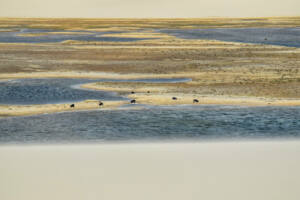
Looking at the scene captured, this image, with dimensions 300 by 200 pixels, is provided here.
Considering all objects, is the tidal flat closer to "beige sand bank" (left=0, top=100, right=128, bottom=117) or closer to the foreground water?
"beige sand bank" (left=0, top=100, right=128, bottom=117)

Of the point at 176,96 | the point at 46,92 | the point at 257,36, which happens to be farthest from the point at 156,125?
the point at 257,36

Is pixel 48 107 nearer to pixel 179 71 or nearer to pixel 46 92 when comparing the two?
pixel 46 92

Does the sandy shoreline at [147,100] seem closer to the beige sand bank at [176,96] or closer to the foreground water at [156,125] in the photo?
the beige sand bank at [176,96]

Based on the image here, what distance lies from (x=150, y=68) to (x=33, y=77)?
7395 mm

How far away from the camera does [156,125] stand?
53.2ft

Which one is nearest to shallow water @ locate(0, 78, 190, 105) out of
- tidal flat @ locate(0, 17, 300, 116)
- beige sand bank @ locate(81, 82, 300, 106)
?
tidal flat @ locate(0, 17, 300, 116)

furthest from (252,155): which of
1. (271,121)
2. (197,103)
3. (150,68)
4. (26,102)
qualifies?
(150,68)

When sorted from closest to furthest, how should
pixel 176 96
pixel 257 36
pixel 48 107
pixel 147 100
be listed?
1. pixel 48 107
2. pixel 147 100
3. pixel 176 96
4. pixel 257 36

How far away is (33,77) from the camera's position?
27703mm

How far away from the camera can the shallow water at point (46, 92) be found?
69.5 ft

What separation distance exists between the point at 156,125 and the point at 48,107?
4429 mm

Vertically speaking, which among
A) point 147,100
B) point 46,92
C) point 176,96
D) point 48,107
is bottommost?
point 48,107

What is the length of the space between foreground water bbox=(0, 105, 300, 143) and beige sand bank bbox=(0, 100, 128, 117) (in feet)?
2.08

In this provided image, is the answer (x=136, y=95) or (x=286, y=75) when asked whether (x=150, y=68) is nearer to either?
(x=286, y=75)
